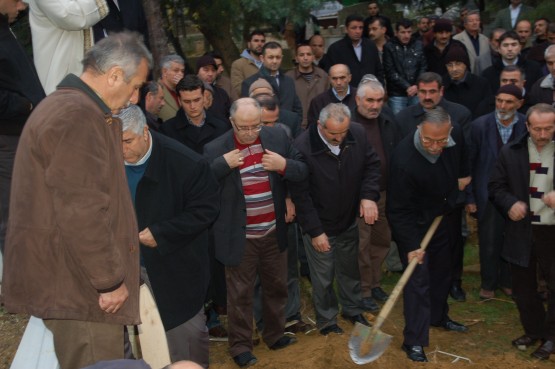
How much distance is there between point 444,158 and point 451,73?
2437mm

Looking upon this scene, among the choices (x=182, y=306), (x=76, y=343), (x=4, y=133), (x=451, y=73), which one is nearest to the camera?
(x=76, y=343)

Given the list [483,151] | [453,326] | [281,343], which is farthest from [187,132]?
[453,326]

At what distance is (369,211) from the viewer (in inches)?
253

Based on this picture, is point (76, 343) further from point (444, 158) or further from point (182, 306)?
point (444, 158)

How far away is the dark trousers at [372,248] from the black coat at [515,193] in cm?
141

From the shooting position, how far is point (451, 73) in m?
8.52

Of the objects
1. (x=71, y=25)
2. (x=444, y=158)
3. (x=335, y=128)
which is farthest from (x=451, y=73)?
(x=71, y=25)

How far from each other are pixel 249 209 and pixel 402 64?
4.39 m

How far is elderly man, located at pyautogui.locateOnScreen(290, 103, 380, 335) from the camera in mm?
6297

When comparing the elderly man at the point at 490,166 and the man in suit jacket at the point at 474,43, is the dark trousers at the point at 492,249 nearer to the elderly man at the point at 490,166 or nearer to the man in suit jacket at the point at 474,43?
the elderly man at the point at 490,166

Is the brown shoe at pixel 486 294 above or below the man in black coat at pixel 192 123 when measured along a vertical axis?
below

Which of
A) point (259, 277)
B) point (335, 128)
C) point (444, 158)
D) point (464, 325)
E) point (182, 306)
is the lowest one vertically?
point (464, 325)

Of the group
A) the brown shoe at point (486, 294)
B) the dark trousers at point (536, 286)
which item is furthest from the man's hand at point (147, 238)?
the brown shoe at point (486, 294)

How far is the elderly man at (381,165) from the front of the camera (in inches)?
281
